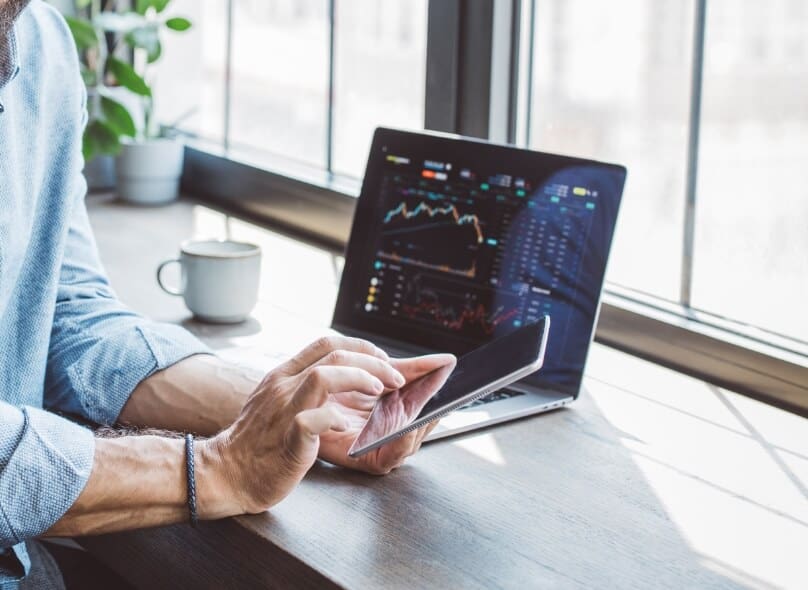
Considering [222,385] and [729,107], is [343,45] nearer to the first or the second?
[729,107]

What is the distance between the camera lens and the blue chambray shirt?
1257 mm

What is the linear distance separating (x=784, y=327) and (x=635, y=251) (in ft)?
0.91

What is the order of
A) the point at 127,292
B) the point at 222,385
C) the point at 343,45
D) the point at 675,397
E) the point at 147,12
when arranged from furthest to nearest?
the point at 147,12, the point at 343,45, the point at 127,292, the point at 675,397, the point at 222,385

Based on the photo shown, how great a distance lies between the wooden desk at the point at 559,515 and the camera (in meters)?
0.92

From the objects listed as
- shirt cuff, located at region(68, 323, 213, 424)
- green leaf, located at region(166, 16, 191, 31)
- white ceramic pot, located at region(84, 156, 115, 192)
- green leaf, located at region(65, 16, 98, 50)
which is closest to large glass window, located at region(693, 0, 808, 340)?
shirt cuff, located at region(68, 323, 213, 424)

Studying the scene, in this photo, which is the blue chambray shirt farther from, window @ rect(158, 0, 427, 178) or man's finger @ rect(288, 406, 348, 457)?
window @ rect(158, 0, 427, 178)

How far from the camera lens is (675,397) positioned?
136 cm

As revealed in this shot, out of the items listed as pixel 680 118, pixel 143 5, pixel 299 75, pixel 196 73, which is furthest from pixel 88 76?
pixel 680 118

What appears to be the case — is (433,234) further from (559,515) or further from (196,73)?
(196,73)

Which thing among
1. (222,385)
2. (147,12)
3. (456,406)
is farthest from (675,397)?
(147,12)

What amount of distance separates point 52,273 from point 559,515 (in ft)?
2.27

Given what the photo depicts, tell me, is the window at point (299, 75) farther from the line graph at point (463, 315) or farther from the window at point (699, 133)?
the line graph at point (463, 315)

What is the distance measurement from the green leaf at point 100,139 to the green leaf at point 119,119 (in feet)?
0.07

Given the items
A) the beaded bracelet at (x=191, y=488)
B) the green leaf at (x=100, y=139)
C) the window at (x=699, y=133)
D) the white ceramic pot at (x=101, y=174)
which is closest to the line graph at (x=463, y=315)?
the window at (x=699, y=133)
